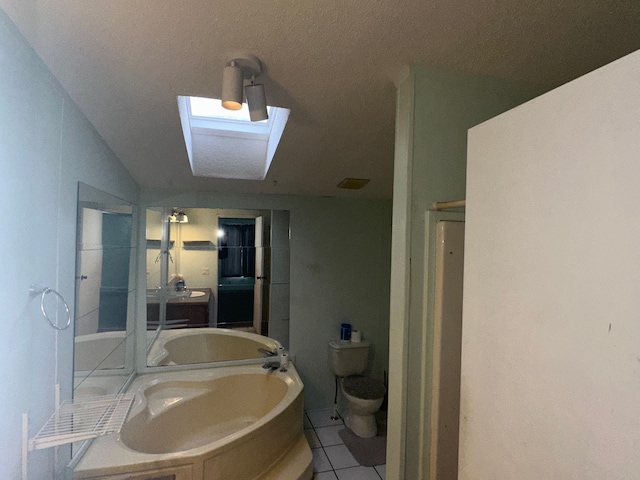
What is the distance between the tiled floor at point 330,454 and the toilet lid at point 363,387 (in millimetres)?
403

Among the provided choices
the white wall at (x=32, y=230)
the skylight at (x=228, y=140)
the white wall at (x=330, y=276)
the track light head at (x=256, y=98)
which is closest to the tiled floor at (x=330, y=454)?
the white wall at (x=330, y=276)

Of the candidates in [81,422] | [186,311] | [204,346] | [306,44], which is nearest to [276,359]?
[204,346]

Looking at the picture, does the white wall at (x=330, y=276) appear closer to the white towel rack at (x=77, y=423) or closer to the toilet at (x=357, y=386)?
the toilet at (x=357, y=386)

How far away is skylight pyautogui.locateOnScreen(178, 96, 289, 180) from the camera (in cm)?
210

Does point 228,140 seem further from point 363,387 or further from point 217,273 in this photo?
point 363,387

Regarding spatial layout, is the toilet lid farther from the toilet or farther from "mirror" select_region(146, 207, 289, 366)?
"mirror" select_region(146, 207, 289, 366)

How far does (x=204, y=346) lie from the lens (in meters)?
2.89

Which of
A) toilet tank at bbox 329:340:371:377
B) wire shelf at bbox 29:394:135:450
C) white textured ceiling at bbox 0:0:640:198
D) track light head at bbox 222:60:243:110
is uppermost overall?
white textured ceiling at bbox 0:0:640:198

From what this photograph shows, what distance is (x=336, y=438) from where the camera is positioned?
2.78 meters

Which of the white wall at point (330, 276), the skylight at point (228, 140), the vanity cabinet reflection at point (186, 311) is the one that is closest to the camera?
the skylight at point (228, 140)

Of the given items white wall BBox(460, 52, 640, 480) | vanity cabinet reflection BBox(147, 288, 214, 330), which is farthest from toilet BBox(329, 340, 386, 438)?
white wall BBox(460, 52, 640, 480)

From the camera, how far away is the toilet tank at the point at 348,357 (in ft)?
9.91

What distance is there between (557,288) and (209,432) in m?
2.69

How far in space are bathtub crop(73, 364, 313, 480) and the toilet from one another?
0.51m
